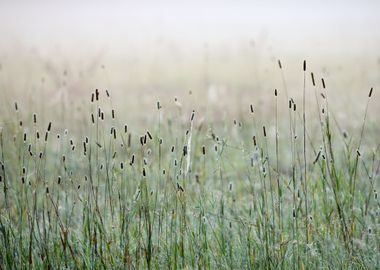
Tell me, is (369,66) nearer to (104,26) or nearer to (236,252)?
(104,26)

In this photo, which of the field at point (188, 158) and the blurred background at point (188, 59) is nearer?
the field at point (188, 158)

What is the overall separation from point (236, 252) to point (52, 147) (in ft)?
9.67

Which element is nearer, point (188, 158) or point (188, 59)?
point (188, 158)

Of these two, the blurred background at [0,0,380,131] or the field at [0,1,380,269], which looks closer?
the field at [0,1,380,269]

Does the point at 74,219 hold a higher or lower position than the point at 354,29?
lower

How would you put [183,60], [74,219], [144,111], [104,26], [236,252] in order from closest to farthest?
[236,252] → [74,219] → [144,111] → [183,60] → [104,26]

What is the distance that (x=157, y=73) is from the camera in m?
7.39

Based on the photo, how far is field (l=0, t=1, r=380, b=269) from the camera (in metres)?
2.48

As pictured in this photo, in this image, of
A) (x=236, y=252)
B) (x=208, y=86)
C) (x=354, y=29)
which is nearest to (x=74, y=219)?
(x=236, y=252)

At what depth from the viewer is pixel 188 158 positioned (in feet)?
7.80

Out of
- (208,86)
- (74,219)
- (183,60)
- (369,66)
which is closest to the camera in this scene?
(74,219)

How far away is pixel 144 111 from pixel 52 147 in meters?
1.24

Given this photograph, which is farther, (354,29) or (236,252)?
(354,29)

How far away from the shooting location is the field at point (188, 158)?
248 centimetres
